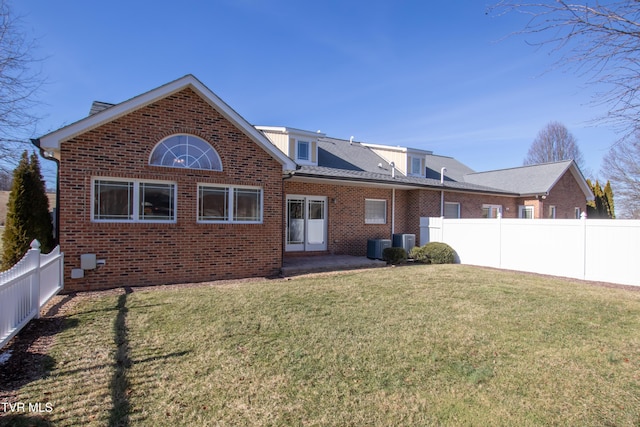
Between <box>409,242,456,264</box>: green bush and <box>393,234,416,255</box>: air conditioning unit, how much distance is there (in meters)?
0.67

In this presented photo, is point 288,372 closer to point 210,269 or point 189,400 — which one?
point 189,400

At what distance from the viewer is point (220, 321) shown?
18.0 feet

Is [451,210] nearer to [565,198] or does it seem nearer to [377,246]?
[377,246]

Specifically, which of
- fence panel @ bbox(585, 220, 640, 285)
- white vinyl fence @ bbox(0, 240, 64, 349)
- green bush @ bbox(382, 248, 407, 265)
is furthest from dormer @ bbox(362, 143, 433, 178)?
white vinyl fence @ bbox(0, 240, 64, 349)

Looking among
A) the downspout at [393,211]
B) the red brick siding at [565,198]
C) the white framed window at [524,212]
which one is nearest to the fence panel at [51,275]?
the downspout at [393,211]

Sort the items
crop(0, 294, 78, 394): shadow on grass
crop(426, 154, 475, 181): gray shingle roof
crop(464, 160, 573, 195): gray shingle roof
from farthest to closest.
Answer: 1. crop(426, 154, 475, 181): gray shingle roof
2. crop(464, 160, 573, 195): gray shingle roof
3. crop(0, 294, 78, 394): shadow on grass

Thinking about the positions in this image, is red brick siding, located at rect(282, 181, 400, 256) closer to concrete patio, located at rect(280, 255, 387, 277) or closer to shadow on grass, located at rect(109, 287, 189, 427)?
concrete patio, located at rect(280, 255, 387, 277)

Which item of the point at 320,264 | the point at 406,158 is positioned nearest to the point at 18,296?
the point at 320,264

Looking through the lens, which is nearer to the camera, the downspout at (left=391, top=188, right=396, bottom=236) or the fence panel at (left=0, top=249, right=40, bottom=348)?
the fence panel at (left=0, top=249, right=40, bottom=348)

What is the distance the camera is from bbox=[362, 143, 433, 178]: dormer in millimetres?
18203

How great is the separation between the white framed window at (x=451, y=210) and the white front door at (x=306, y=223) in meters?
7.24

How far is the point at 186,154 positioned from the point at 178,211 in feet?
5.05

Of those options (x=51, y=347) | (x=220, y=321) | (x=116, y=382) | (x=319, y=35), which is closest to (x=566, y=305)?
(x=220, y=321)

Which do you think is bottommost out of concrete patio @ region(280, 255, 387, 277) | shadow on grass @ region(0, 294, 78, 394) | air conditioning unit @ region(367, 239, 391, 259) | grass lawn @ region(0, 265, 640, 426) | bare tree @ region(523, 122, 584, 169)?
grass lawn @ region(0, 265, 640, 426)
